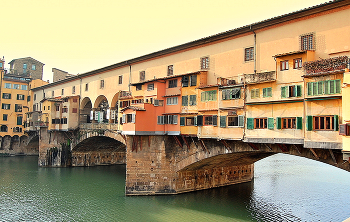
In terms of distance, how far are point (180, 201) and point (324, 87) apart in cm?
1631

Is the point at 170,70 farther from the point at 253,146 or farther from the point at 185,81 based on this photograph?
the point at 253,146

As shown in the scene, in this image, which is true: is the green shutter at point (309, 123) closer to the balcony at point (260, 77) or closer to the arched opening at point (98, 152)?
the balcony at point (260, 77)

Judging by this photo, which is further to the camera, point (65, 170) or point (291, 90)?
point (65, 170)

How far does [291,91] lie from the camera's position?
1964cm

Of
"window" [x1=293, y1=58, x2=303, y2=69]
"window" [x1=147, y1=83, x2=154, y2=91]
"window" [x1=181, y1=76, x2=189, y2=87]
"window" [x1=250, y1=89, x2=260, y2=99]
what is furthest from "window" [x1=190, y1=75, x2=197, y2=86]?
"window" [x1=293, y1=58, x2=303, y2=69]

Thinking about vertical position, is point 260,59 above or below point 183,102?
above

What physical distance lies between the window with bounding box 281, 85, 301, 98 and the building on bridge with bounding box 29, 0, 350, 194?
0.21 feet

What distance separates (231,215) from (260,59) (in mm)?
12910

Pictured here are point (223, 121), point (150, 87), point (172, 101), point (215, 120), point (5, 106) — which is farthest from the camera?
point (5, 106)

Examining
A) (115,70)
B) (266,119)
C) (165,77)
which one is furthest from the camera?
(115,70)

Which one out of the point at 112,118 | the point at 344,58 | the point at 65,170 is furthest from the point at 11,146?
the point at 344,58

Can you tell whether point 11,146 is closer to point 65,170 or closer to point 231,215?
point 65,170

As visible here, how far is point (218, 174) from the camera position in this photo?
110ft

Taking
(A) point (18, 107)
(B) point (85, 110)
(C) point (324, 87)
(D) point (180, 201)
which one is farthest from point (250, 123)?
(A) point (18, 107)
